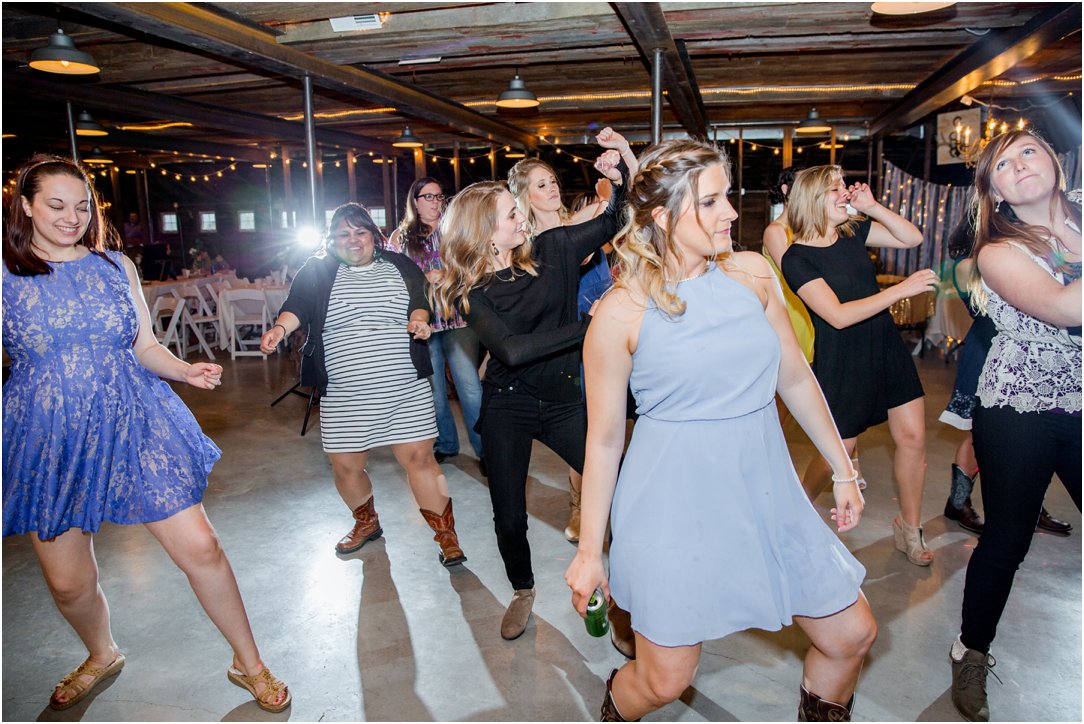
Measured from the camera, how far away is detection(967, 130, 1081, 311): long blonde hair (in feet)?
6.41

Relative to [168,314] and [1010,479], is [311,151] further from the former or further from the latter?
[1010,479]

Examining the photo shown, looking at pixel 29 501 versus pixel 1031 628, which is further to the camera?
pixel 1031 628

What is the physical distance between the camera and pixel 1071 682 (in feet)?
7.59

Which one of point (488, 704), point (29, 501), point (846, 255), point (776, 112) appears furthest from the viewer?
point (776, 112)

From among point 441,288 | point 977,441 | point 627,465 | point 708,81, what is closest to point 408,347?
point 441,288

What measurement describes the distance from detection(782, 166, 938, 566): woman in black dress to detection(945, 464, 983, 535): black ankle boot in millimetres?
658

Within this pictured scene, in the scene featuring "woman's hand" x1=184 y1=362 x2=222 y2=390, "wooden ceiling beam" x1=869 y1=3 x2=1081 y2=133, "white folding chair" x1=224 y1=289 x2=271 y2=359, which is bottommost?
"white folding chair" x1=224 y1=289 x2=271 y2=359

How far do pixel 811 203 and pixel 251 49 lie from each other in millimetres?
3818

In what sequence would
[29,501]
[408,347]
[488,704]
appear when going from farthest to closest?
[408,347]
[488,704]
[29,501]

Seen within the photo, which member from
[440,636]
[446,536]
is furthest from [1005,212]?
[446,536]

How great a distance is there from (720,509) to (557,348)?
0.83 meters

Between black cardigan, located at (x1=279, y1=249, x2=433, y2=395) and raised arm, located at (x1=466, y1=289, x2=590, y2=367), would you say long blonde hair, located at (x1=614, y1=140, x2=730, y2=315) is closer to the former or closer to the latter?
raised arm, located at (x1=466, y1=289, x2=590, y2=367)

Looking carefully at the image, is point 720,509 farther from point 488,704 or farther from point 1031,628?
point 1031,628

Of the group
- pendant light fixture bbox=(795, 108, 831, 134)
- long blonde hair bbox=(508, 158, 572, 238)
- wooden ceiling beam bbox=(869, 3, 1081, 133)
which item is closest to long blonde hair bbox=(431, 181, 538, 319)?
long blonde hair bbox=(508, 158, 572, 238)
